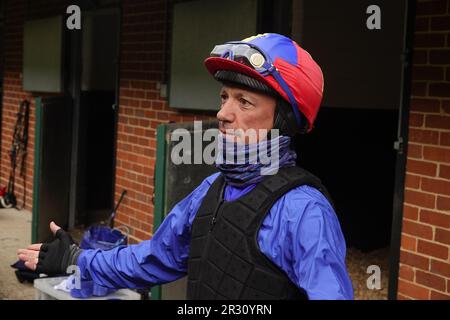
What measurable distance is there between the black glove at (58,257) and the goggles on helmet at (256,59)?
2.73 feet

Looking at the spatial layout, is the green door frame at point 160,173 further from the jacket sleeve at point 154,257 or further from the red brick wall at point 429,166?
the jacket sleeve at point 154,257

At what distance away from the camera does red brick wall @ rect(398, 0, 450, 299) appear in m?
3.75

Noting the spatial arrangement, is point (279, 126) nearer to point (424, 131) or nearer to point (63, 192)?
point (424, 131)

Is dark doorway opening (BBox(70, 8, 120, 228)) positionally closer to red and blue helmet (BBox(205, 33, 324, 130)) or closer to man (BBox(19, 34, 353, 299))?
man (BBox(19, 34, 353, 299))

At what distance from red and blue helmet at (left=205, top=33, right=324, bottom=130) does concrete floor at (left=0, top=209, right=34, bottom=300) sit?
4.04 m

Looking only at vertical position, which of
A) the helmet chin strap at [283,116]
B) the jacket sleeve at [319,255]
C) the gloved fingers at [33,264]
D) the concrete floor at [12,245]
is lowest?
the concrete floor at [12,245]

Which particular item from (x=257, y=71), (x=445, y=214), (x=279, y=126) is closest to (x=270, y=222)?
(x=279, y=126)

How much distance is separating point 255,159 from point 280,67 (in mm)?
284

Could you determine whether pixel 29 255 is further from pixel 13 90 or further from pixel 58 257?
pixel 13 90

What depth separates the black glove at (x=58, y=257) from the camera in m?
2.26

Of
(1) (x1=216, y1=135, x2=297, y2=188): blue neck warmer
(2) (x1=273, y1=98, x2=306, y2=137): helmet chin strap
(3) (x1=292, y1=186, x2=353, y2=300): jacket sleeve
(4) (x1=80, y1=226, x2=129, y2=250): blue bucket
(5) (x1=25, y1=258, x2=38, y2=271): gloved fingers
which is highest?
(2) (x1=273, y1=98, x2=306, y2=137): helmet chin strap

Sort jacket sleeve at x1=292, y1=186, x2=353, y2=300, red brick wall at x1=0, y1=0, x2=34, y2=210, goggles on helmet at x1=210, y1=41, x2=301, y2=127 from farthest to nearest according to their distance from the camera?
red brick wall at x1=0, y1=0, x2=34, y2=210, goggles on helmet at x1=210, y1=41, x2=301, y2=127, jacket sleeve at x1=292, y1=186, x2=353, y2=300

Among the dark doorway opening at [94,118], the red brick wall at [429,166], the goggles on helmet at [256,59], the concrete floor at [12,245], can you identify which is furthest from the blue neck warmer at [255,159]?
the dark doorway opening at [94,118]

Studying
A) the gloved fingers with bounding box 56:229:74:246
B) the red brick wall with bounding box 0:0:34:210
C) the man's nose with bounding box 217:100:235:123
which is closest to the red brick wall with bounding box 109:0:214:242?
the red brick wall with bounding box 0:0:34:210
